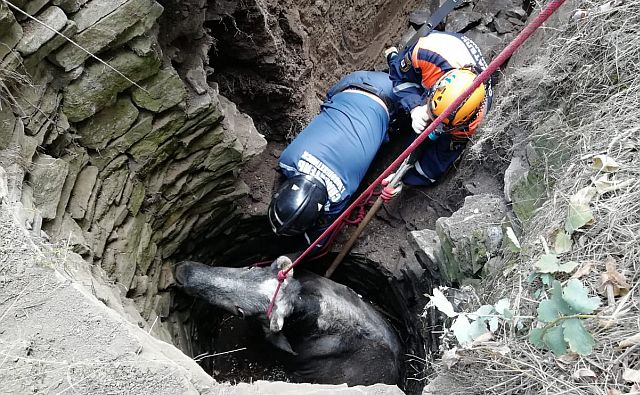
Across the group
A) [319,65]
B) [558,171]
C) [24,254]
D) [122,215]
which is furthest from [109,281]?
[319,65]

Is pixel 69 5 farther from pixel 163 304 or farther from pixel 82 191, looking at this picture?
pixel 163 304

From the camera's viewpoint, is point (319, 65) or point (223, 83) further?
point (319, 65)

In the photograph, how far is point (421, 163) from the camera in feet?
16.9

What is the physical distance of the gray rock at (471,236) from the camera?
11.8 ft

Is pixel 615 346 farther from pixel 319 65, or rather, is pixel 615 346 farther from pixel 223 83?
pixel 319 65

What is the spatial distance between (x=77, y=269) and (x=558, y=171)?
106 inches

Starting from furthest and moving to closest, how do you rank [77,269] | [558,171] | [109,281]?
[109,281] → [558,171] → [77,269]

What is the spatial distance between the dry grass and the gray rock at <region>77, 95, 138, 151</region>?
8.56ft

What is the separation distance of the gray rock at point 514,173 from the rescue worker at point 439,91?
0.69 m

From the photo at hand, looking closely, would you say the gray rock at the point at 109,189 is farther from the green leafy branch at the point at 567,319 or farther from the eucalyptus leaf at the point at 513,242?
the green leafy branch at the point at 567,319

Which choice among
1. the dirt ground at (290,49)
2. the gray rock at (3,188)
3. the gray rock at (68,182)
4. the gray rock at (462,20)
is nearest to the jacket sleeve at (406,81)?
the dirt ground at (290,49)

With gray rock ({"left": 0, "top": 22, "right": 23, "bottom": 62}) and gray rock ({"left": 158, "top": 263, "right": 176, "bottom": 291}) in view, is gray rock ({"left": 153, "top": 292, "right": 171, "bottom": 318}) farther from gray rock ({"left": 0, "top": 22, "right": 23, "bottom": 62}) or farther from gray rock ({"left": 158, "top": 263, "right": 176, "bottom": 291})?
gray rock ({"left": 0, "top": 22, "right": 23, "bottom": 62})

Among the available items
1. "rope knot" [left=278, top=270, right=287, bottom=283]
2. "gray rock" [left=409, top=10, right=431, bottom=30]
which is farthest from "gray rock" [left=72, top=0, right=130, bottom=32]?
"gray rock" [left=409, top=10, right=431, bottom=30]

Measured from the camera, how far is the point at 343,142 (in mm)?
5090
